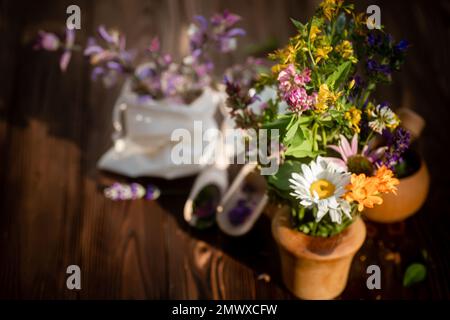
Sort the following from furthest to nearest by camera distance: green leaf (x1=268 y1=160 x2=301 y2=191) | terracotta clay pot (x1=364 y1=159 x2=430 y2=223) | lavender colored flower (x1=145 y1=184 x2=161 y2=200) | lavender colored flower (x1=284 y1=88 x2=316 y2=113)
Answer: lavender colored flower (x1=145 y1=184 x2=161 y2=200)
terracotta clay pot (x1=364 y1=159 x2=430 y2=223)
green leaf (x1=268 y1=160 x2=301 y2=191)
lavender colored flower (x1=284 y1=88 x2=316 y2=113)

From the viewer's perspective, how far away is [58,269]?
1303mm

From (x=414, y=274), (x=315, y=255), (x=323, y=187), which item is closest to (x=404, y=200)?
(x=414, y=274)

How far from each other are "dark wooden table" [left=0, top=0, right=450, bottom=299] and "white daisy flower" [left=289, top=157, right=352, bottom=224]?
0.41m

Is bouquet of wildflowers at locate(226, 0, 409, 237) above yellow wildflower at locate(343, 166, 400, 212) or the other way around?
above

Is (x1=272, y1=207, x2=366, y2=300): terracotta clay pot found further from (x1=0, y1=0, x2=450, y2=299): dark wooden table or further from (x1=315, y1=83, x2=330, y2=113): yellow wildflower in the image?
(x1=315, y1=83, x2=330, y2=113): yellow wildflower

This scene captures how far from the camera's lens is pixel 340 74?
→ 2.83 feet

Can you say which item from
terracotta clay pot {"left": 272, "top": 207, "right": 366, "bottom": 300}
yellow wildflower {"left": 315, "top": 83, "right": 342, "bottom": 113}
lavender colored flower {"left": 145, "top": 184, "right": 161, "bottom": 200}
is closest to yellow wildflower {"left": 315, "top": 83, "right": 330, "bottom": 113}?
yellow wildflower {"left": 315, "top": 83, "right": 342, "bottom": 113}

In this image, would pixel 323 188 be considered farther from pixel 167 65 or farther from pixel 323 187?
pixel 167 65

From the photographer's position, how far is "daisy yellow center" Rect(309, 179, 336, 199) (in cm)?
90

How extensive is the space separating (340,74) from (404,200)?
0.48 meters

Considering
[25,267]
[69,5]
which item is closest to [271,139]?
[25,267]

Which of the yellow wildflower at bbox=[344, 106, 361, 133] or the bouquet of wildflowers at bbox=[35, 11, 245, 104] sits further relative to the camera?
the bouquet of wildflowers at bbox=[35, 11, 245, 104]

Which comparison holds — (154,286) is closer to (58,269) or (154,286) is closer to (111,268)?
(111,268)

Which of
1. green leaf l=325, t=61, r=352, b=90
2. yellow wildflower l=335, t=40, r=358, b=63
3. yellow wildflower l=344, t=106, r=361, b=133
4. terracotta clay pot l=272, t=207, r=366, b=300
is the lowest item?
terracotta clay pot l=272, t=207, r=366, b=300
